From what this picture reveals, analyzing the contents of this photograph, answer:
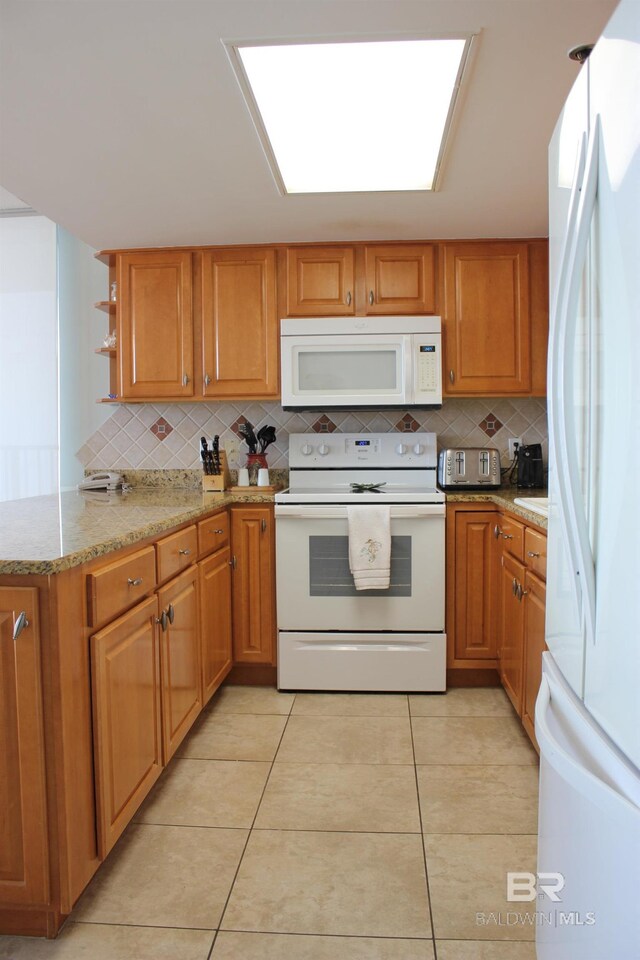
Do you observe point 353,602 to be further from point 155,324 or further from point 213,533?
point 155,324

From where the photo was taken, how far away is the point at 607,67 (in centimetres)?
97

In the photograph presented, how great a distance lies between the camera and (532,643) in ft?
7.36

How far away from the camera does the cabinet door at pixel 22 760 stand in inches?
54.2

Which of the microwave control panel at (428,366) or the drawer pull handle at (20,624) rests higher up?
the microwave control panel at (428,366)

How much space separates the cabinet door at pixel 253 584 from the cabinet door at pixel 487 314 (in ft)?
3.85

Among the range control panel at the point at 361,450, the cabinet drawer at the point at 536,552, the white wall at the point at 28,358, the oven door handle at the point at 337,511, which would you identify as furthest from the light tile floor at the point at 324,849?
the white wall at the point at 28,358

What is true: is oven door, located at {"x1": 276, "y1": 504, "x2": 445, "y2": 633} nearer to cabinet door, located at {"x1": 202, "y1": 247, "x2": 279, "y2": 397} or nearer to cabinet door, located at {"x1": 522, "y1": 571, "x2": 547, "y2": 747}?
cabinet door, located at {"x1": 522, "y1": 571, "x2": 547, "y2": 747}

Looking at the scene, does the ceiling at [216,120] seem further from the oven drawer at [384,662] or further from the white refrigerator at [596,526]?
the oven drawer at [384,662]

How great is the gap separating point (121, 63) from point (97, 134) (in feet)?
1.41

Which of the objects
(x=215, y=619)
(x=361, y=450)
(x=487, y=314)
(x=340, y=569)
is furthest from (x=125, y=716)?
(x=487, y=314)

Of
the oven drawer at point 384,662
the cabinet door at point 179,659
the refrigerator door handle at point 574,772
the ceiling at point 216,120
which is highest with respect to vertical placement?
the ceiling at point 216,120

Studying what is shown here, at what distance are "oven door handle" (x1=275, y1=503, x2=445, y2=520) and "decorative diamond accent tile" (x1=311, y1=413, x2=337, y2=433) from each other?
689 millimetres

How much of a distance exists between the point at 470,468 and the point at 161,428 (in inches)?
66.5

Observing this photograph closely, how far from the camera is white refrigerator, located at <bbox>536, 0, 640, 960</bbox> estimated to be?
862 millimetres
